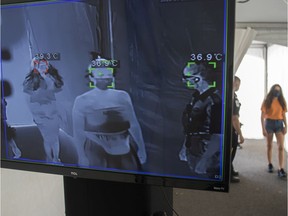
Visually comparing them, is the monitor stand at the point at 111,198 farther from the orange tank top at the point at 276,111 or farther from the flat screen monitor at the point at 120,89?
the orange tank top at the point at 276,111

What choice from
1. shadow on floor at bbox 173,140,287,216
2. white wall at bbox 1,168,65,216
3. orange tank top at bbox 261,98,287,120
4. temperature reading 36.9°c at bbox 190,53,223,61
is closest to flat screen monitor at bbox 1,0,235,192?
temperature reading 36.9°c at bbox 190,53,223,61

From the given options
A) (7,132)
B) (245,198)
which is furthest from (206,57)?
(245,198)

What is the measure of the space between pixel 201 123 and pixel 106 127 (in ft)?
0.92

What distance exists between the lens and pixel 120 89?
83cm

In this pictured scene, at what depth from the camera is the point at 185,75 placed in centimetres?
77

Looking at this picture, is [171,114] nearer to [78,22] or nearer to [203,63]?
[203,63]

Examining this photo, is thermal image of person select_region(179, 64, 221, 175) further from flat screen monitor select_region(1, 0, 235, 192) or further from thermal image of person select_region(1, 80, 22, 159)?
thermal image of person select_region(1, 80, 22, 159)

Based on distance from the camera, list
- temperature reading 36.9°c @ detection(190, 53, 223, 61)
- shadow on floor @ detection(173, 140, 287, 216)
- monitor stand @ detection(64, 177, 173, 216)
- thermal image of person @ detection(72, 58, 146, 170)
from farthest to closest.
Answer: shadow on floor @ detection(173, 140, 287, 216) → monitor stand @ detection(64, 177, 173, 216) → thermal image of person @ detection(72, 58, 146, 170) → temperature reading 36.9°c @ detection(190, 53, 223, 61)

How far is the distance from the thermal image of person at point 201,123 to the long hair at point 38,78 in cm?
39

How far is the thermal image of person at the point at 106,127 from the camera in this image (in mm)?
830

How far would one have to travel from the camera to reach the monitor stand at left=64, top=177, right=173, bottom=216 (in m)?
0.95

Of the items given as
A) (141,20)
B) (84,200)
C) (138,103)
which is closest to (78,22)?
(141,20)

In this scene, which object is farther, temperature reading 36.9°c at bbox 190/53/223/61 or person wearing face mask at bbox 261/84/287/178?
person wearing face mask at bbox 261/84/287/178

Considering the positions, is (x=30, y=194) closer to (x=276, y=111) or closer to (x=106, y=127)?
(x=106, y=127)
